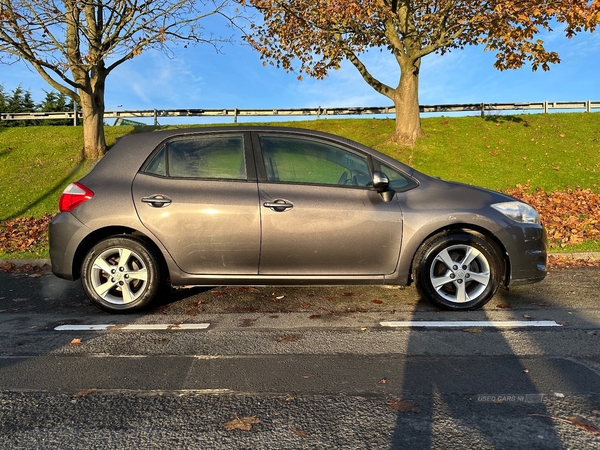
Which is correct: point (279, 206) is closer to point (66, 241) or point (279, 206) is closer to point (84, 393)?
point (66, 241)

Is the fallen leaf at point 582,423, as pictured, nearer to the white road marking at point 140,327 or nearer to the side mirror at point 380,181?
the side mirror at point 380,181

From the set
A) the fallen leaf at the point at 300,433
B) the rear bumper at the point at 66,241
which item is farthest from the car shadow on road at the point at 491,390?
the rear bumper at the point at 66,241

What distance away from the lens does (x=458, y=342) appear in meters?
3.49

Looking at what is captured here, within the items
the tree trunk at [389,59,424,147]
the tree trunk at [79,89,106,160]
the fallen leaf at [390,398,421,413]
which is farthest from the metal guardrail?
the fallen leaf at [390,398,421,413]

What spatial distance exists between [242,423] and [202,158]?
2791mm

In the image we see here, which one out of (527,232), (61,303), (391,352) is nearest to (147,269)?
(61,303)

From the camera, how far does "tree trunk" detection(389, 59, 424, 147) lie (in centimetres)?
1459

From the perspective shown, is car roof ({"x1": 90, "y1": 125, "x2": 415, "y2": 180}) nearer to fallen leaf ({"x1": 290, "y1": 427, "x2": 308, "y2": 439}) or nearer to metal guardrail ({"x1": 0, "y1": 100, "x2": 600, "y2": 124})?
fallen leaf ({"x1": 290, "y1": 427, "x2": 308, "y2": 439})

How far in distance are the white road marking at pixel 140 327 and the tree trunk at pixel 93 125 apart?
10242 mm

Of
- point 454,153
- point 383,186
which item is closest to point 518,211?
point 383,186

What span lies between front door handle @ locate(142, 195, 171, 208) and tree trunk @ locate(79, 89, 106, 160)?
32.1ft

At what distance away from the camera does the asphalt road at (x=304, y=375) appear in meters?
2.25

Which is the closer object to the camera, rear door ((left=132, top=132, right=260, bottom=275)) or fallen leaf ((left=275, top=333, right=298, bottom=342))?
fallen leaf ((left=275, top=333, right=298, bottom=342))

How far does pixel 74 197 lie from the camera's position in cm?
440
